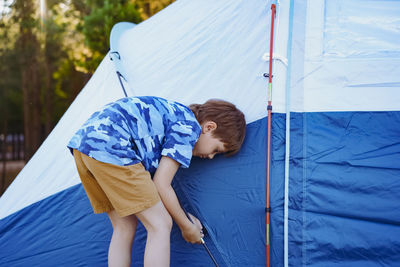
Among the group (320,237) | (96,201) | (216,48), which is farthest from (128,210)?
(216,48)

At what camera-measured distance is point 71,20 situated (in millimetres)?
7055

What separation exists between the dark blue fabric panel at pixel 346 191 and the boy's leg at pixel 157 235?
0.56m

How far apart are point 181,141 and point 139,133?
18 centimetres

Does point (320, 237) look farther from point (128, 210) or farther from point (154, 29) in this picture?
point (154, 29)

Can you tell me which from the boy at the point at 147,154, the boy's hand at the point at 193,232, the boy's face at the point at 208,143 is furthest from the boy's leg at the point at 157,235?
the boy's face at the point at 208,143

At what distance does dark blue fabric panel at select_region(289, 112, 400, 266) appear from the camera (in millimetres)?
1616

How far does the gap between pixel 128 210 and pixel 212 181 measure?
19.9 inches

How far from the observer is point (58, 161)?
6.93ft

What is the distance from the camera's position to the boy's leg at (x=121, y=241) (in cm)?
165

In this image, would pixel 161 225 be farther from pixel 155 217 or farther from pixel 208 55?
pixel 208 55

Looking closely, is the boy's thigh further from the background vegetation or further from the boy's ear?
the background vegetation

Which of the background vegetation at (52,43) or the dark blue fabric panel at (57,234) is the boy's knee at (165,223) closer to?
the dark blue fabric panel at (57,234)

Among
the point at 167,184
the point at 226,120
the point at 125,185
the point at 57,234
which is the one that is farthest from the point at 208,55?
the point at 57,234

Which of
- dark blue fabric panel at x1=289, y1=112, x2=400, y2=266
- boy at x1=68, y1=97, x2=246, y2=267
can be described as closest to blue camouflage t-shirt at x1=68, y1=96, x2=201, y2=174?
boy at x1=68, y1=97, x2=246, y2=267
